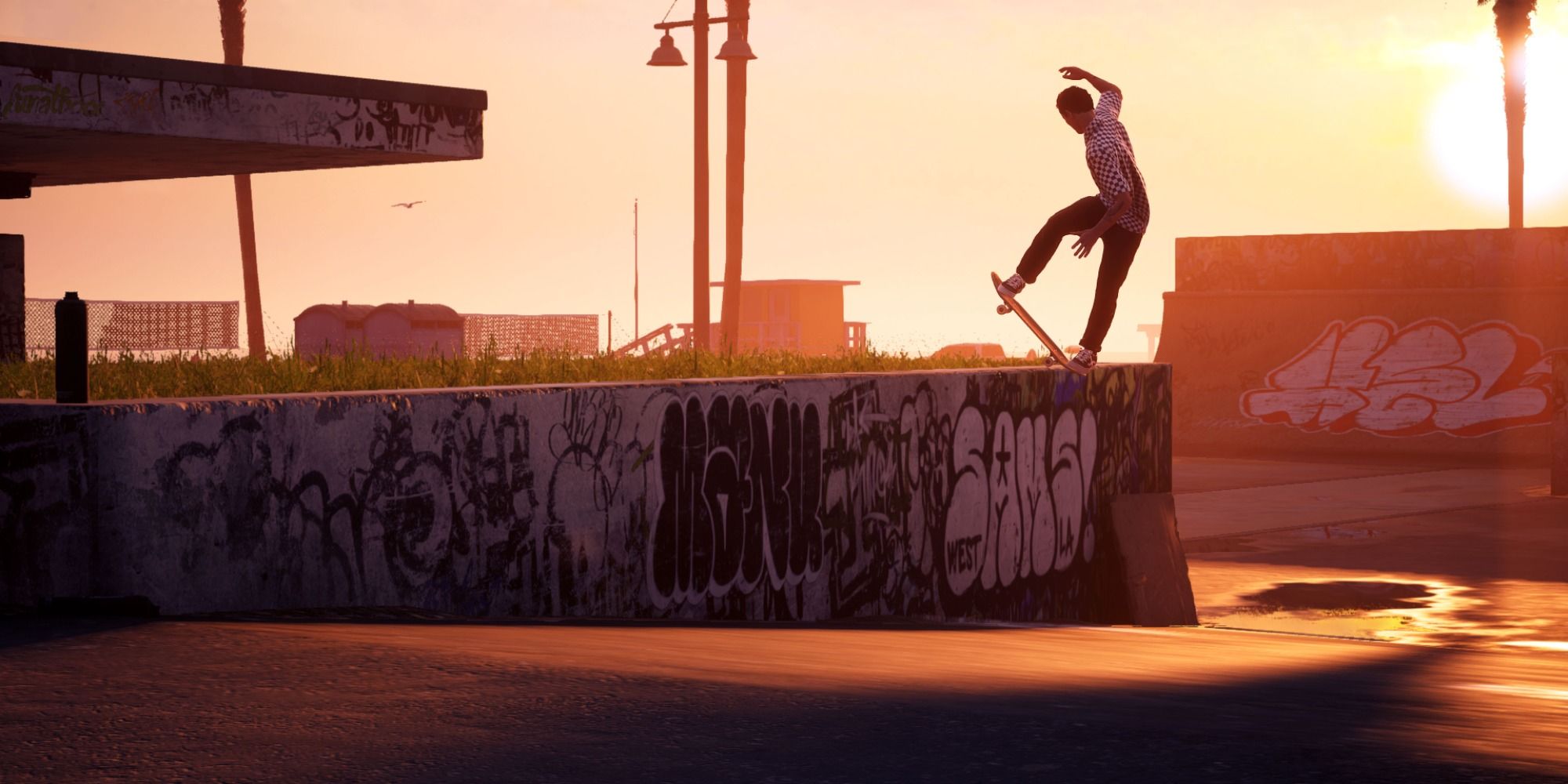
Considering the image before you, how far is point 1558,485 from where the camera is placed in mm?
22688

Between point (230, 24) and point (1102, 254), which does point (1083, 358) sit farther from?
point (230, 24)

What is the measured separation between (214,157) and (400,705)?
9318mm

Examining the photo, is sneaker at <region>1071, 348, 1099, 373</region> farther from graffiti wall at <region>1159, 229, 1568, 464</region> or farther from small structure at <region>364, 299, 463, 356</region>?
small structure at <region>364, 299, 463, 356</region>

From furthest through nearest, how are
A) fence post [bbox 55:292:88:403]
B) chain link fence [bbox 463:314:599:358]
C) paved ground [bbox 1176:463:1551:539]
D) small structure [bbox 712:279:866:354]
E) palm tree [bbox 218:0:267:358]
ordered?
small structure [bbox 712:279:866:354] < chain link fence [bbox 463:314:599:358] < palm tree [bbox 218:0:267:358] < paved ground [bbox 1176:463:1551:539] < fence post [bbox 55:292:88:403]

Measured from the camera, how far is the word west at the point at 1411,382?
30031 millimetres

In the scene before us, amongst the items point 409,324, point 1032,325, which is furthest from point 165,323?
point 1032,325

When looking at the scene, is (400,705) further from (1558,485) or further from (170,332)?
(170,332)

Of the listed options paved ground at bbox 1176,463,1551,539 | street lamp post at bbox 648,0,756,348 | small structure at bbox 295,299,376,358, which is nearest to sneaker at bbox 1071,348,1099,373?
paved ground at bbox 1176,463,1551,539

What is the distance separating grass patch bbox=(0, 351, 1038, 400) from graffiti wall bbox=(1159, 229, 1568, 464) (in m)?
20.2

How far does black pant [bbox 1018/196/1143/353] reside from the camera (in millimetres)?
11680

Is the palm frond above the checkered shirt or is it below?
above

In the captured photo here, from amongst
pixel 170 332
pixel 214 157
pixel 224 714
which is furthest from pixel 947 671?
pixel 170 332

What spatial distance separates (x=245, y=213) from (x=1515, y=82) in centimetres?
→ 3110

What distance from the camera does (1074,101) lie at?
11758 mm
